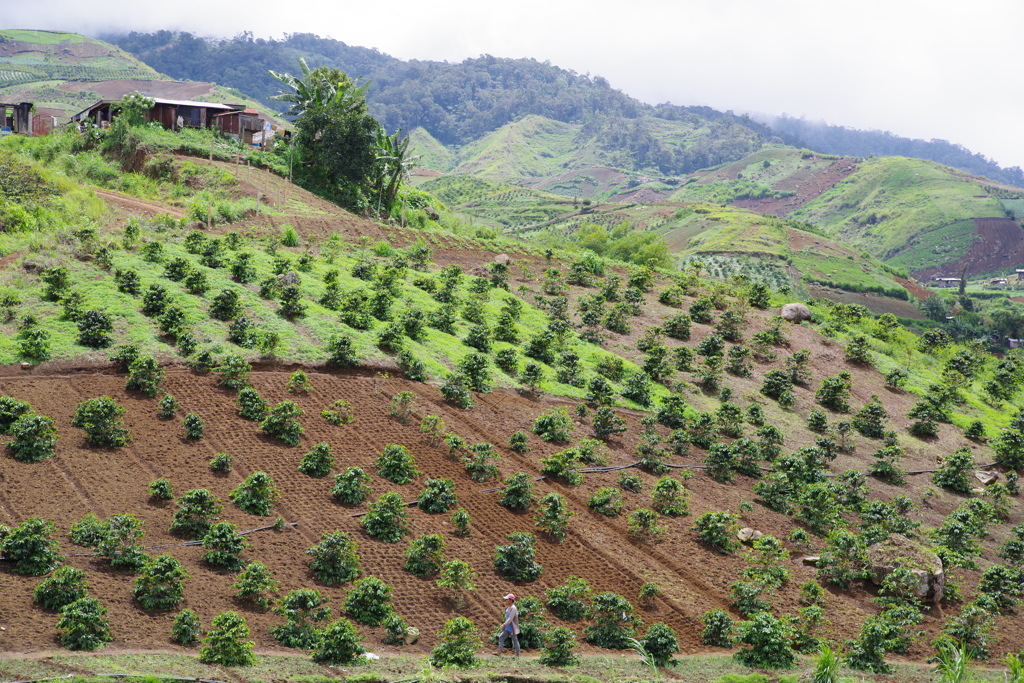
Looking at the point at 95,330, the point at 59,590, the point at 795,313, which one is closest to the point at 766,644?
the point at 59,590

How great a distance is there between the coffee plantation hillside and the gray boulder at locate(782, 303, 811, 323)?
417 centimetres

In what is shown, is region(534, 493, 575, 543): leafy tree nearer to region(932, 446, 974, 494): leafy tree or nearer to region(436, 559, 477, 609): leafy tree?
region(436, 559, 477, 609): leafy tree

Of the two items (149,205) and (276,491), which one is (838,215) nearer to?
(149,205)

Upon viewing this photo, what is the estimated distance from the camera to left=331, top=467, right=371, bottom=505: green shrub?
15.0 metres

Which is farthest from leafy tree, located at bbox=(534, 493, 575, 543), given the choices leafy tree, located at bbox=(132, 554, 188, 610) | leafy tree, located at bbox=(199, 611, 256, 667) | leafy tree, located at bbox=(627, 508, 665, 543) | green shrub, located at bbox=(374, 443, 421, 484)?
leafy tree, located at bbox=(132, 554, 188, 610)

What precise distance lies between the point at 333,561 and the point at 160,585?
2707 millimetres

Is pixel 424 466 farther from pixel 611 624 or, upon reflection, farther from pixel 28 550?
pixel 28 550

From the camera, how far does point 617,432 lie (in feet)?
68.3

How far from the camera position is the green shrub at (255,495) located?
46.2 feet

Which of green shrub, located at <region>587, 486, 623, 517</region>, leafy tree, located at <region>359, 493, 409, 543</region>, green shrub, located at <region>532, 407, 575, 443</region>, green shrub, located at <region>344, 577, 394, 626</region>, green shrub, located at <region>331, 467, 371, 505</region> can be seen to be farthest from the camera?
green shrub, located at <region>532, 407, 575, 443</region>

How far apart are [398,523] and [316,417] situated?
421 cm

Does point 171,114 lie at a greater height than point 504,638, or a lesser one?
greater

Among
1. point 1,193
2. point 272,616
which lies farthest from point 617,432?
point 1,193

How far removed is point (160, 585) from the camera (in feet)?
36.6
